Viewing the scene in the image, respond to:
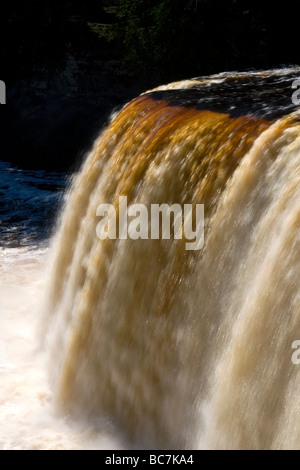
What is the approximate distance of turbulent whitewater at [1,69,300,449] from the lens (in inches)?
117

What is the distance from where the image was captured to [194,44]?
1193 cm

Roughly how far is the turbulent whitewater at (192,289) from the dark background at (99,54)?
650cm
